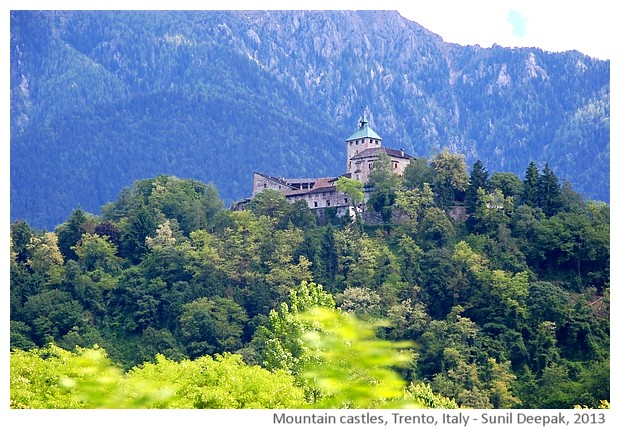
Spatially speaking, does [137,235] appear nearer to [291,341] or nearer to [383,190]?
[383,190]

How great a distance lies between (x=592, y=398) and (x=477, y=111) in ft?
321

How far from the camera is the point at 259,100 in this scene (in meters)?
146

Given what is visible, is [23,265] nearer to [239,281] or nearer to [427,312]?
[239,281]

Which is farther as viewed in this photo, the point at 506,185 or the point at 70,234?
the point at 70,234

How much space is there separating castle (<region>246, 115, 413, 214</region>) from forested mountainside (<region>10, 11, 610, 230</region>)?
131 feet

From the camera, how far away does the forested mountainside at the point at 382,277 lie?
7006 cm

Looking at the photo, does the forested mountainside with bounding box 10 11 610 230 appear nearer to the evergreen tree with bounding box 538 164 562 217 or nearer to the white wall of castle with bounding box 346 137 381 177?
the white wall of castle with bounding box 346 137 381 177

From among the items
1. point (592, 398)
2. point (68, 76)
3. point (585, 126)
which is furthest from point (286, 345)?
point (68, 76)

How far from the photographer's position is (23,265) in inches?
3231

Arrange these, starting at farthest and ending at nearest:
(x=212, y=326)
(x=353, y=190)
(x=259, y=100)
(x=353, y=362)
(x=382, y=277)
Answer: (x=259, y=100), (x=353, y=190), (x=382, y=277), (x=212, y=326), (x=353, y=362)

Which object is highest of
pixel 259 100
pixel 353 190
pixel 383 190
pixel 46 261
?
pixel 259 100

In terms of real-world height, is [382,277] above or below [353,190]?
below

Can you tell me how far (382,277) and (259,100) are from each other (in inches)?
→ 2814

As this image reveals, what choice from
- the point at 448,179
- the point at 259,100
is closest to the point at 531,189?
the point at 448,179
